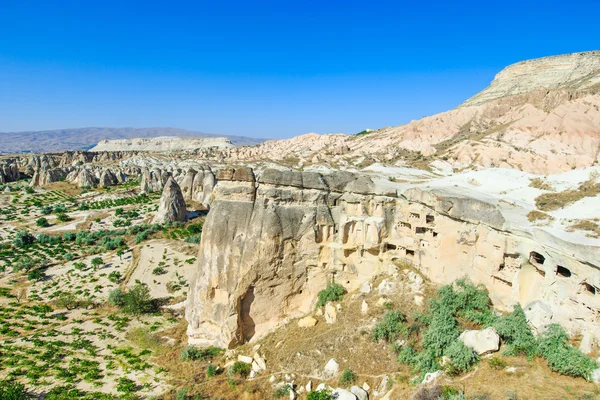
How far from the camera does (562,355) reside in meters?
9.09

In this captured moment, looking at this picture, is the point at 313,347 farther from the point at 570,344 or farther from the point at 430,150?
the point at 430,150

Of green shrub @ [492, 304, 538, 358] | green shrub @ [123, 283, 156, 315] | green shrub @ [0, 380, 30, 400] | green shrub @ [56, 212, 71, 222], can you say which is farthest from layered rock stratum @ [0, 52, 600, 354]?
green shrub @ [56, 212, 71, 222]

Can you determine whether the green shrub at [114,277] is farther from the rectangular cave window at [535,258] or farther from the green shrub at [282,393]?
the rectangular cave window at [535,258]

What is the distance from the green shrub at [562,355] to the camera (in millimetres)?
8695

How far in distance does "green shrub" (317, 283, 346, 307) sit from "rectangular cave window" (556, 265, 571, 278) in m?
8.29

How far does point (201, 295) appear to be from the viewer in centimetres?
1606

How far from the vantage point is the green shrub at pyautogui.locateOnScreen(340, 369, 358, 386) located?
37.4ft

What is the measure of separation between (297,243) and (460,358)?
7.99 m

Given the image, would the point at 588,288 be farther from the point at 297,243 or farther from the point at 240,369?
the point at 240,369

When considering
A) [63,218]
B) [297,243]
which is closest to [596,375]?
[297,243]

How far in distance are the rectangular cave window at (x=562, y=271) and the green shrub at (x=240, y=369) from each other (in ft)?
36.9

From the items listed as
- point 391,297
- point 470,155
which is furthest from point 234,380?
point 470,155

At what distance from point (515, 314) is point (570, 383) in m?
2.52

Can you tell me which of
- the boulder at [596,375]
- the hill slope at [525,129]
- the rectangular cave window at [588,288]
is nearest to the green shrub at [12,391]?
the boulder at [596,375]
